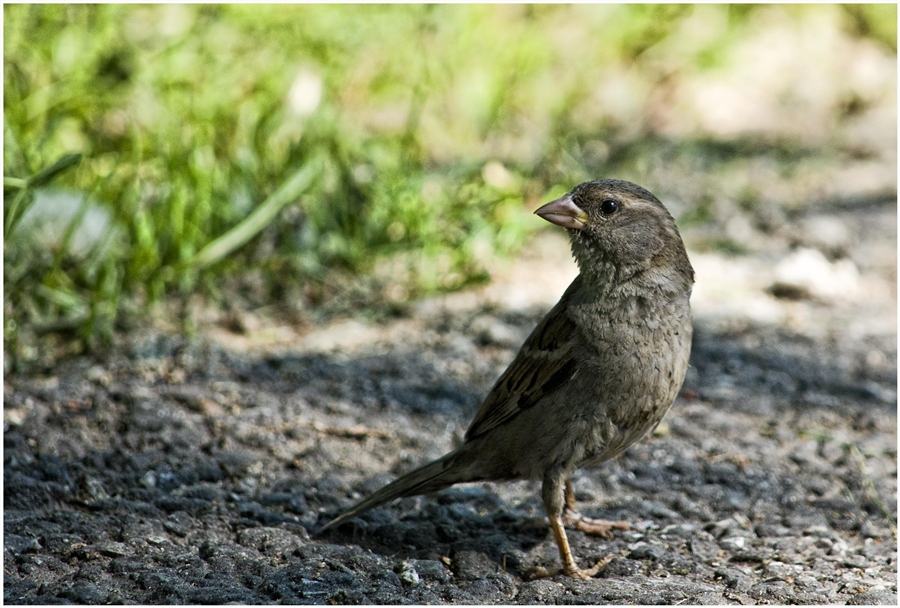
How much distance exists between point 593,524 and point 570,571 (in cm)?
31

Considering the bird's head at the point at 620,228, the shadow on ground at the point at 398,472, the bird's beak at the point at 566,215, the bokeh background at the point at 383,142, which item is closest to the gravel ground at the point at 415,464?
the shadow on ground at the point at 398,472

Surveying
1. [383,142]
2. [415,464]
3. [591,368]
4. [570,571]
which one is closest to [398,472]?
[415,464]

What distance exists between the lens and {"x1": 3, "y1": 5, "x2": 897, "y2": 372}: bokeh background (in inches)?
182

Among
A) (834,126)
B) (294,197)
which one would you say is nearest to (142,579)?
(294,197)

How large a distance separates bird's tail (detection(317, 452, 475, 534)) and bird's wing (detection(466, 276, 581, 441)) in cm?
14

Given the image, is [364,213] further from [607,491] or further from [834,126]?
[834,126]

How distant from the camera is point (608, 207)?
10.9ft

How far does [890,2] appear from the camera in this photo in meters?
7.66

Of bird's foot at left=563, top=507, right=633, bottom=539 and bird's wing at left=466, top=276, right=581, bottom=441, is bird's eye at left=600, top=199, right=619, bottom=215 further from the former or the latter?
bird's foot at left=563, top=507, right=633, bottom=539

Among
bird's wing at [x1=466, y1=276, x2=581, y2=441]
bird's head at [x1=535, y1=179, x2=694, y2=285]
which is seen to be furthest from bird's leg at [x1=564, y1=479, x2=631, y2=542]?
bird's head at [x1=535, y1=179, x2=694, y2=285]

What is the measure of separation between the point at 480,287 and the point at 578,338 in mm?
1956

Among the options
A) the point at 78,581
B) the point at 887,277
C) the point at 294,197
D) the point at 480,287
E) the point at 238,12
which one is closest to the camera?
the point at 78,581

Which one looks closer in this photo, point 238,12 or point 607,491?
point 607,491

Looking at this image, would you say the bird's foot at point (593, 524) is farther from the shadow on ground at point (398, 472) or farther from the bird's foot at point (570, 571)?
the bird's foot at point (570, 571)
